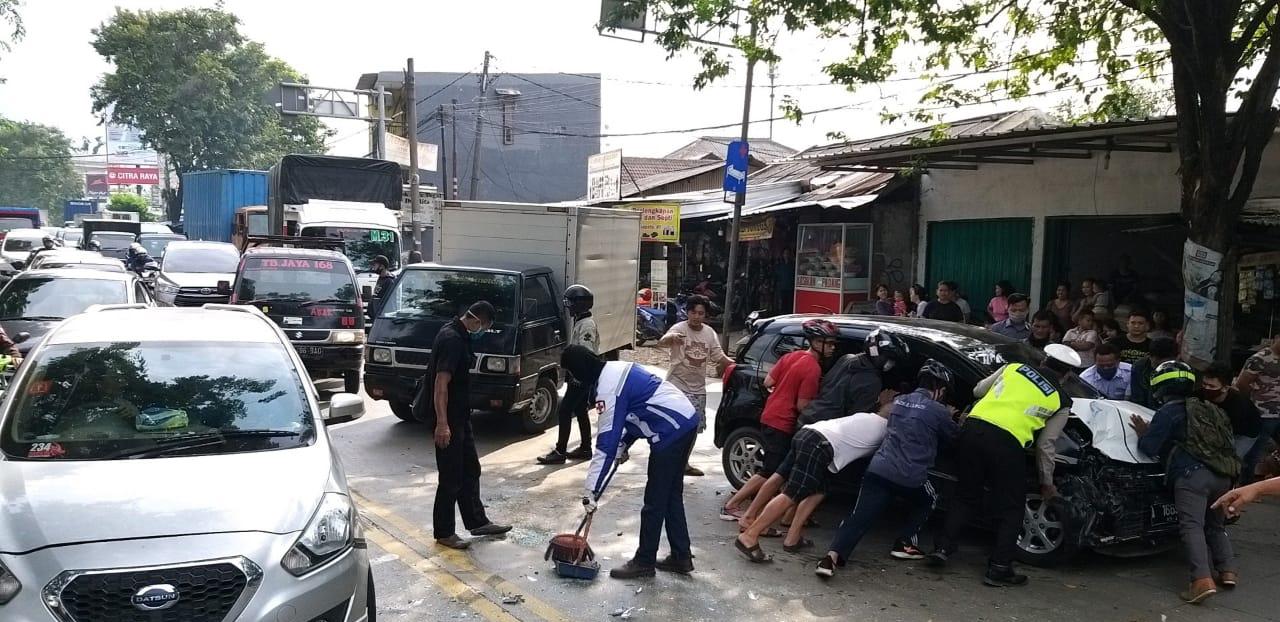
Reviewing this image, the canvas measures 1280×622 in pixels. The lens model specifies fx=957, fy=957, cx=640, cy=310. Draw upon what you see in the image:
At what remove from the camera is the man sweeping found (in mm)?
5406

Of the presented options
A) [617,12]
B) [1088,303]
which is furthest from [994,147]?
[617,12]

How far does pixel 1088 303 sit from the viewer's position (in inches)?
444

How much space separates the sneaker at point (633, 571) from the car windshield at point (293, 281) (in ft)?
25.5

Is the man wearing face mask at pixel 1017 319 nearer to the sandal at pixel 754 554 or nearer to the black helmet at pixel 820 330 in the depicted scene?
the black helmet at pixel 820 330

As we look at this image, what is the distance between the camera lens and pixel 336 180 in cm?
2055

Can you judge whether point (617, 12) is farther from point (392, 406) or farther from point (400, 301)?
point (392, 406)

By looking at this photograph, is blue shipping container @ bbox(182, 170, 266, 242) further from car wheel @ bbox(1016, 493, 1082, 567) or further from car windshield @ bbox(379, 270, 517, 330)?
car wheel @ bbox(1016, 493, 1082, 567)

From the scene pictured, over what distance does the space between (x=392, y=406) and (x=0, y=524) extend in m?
6.87

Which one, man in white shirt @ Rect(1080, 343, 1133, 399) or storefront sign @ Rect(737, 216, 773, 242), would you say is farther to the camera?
storefront sign @ Rect(737, 216, 773, 242)

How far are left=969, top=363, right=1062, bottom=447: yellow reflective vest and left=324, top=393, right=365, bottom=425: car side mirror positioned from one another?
374 centimetres

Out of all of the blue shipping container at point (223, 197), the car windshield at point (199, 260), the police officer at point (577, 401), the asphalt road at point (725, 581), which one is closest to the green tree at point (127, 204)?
the blue shipping container at point (223, 197)

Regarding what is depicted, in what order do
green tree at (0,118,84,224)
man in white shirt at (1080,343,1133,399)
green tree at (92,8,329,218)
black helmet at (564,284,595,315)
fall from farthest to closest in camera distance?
green tree at (0,118,84,224), green tree at (92,8,329,218), black helmet at (564,284,595,315), man in white shirt at (1080,343,1133,399)

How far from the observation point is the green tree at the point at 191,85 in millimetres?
44875

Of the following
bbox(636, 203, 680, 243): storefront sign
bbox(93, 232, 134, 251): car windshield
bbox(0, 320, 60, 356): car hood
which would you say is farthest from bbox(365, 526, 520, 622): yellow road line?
bbox(93, 232, 134, 251): car windshield
